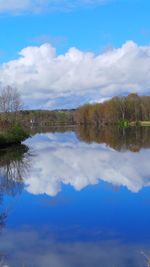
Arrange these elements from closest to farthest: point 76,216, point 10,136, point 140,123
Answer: point 76,216 < point 10,136 < point 140,123

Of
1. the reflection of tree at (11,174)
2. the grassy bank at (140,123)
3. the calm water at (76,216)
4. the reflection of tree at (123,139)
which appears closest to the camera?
the calm water at (76,216)

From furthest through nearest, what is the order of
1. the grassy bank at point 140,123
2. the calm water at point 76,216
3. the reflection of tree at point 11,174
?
the grassy bank at point 140,123, the reflection of tree at point 11,174, the calm water at point 76,216

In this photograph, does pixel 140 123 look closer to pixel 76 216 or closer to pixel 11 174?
pixel 11 174

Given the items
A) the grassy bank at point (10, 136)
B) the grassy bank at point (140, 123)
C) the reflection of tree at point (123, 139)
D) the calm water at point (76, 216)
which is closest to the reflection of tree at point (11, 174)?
the calm water at point (76, 216)

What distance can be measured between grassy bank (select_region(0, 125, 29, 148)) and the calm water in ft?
50.6

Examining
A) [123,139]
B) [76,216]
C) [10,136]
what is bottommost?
[123,139]

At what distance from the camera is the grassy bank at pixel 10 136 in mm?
39875

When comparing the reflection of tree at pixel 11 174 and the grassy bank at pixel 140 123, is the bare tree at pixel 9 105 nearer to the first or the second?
the reflection of tree at pixel 11 174

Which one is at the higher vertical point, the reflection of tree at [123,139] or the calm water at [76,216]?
the calm water at [76,216]

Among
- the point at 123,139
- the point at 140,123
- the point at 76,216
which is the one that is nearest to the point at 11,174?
the point at 76,216

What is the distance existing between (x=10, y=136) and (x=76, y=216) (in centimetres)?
2993

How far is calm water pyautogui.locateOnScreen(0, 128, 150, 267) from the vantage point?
9.04 meters

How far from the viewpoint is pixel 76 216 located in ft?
42.9

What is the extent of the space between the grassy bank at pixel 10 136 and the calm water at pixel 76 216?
1543cm
